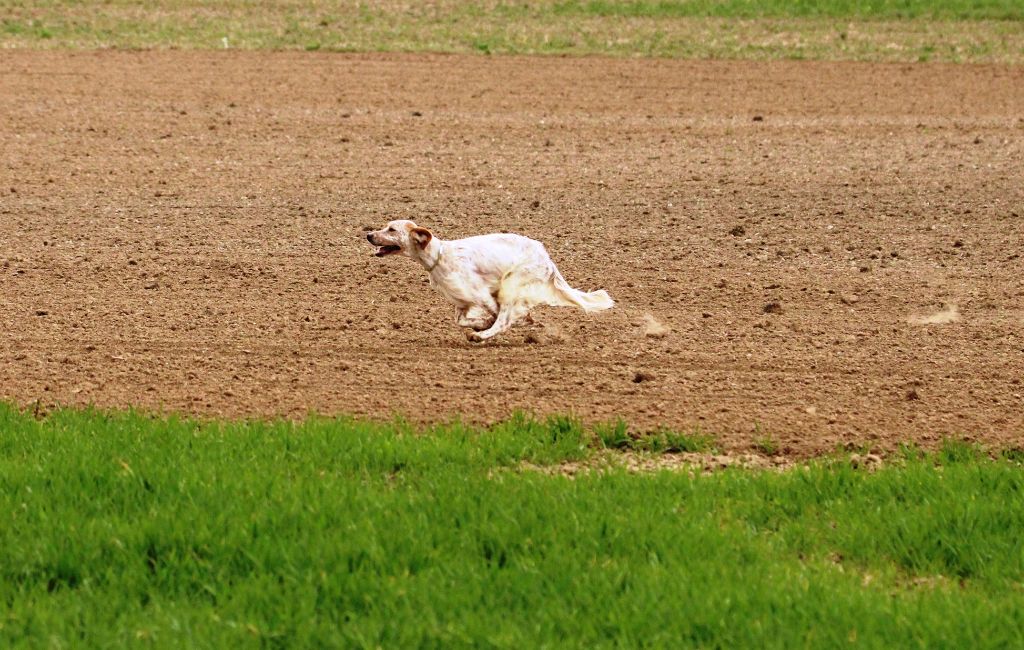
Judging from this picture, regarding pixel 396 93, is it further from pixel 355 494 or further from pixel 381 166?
pixel 355 494

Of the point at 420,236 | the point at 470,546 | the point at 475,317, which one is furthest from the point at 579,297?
the point at 470,546

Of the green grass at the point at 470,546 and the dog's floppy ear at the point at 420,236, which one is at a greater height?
the dog's floppy ear at the point at 420,236

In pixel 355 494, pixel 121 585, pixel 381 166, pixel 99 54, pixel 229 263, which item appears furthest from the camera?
pixel 99 54

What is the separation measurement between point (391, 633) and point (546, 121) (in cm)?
1107

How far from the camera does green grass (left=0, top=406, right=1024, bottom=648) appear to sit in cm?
548

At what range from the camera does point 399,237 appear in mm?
8555

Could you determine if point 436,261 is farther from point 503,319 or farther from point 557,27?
point 557,27

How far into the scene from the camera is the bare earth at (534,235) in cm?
838

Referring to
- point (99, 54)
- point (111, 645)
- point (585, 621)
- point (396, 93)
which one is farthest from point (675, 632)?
point (99, 54)

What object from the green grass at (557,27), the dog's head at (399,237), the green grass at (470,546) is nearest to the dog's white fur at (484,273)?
the dog's head at (399,237)

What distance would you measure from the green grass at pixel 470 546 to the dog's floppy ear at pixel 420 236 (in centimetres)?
157

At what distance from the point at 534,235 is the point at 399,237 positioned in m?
3.19

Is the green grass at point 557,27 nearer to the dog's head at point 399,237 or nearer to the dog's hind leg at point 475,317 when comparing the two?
the dog's hind leg at point 475,317

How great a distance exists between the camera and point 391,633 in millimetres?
5441
